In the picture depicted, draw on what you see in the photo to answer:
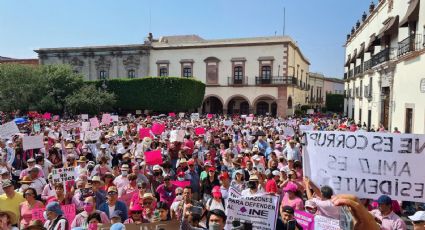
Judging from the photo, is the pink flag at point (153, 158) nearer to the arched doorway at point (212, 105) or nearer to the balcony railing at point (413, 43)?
the balcony railing at point (413, 43)

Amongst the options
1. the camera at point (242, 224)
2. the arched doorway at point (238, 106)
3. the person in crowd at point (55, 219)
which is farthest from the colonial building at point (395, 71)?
the person in crowd at point (55, 219)

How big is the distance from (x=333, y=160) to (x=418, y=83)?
45.7ft

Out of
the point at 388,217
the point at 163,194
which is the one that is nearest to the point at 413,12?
the point at 388,217

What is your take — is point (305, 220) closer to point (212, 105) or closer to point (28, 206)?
point (28, 206)

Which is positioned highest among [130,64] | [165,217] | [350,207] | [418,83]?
[130,64]

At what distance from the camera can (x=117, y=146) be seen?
39.4ft

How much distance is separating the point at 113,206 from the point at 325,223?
3180 mm

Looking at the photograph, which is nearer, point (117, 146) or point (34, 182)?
point (34, 182)

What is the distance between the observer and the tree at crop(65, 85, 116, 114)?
34531mm

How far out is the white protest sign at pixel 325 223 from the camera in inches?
182

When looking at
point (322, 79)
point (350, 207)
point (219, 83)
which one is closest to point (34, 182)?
point (350, 207)

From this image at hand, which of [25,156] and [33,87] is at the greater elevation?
[33,87]

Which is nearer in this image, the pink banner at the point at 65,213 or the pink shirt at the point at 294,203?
the pink banner at the point at 65,213

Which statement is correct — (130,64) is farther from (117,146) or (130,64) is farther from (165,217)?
(165,217)
